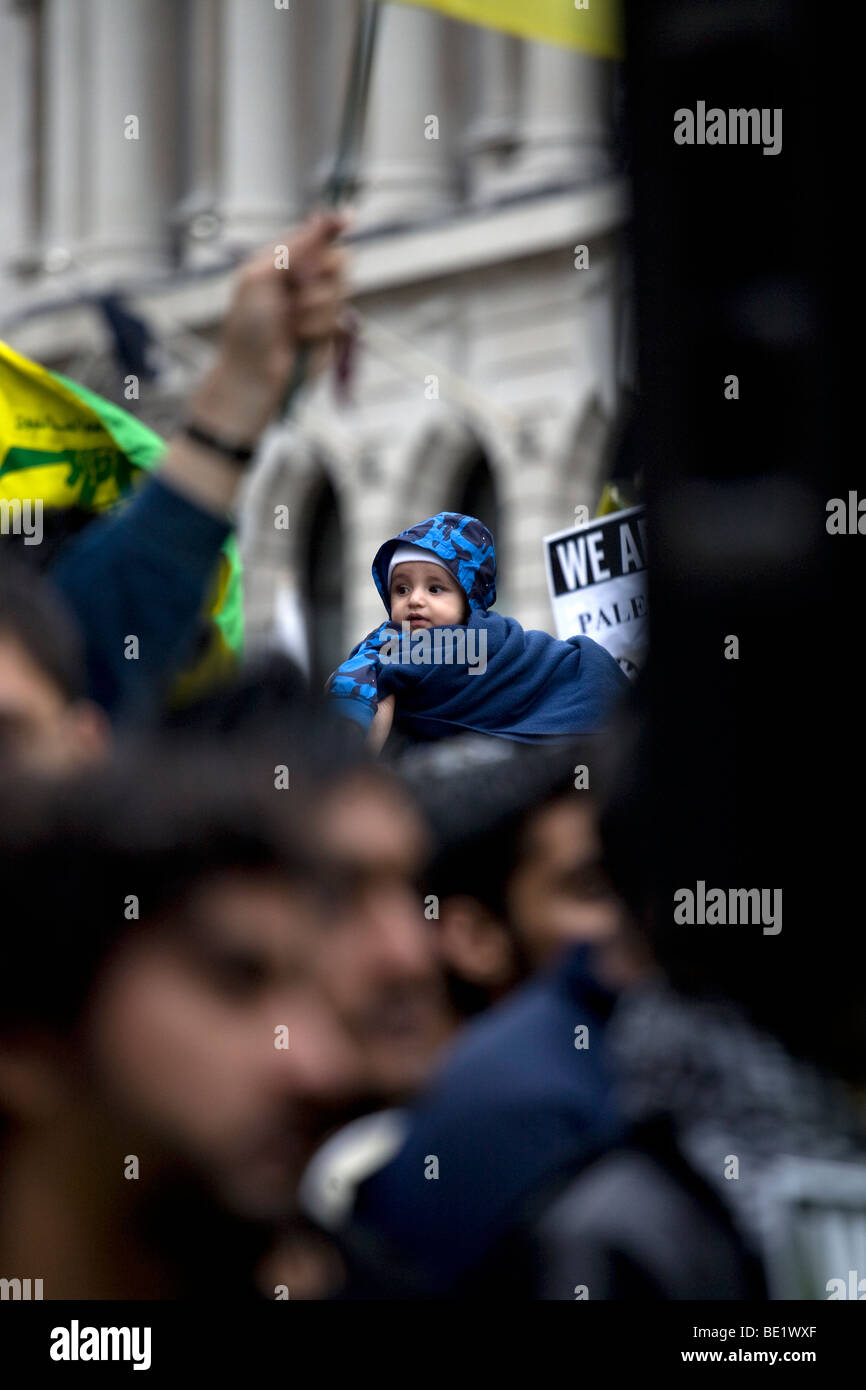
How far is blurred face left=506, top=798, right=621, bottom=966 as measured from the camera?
275 cm

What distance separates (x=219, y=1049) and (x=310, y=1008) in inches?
3.4

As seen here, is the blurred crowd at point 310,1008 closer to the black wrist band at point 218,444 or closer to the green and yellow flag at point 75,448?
the black wrist band at point 218,444

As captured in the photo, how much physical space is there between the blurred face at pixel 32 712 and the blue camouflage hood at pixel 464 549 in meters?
1.68

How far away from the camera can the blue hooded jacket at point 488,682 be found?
366 cm

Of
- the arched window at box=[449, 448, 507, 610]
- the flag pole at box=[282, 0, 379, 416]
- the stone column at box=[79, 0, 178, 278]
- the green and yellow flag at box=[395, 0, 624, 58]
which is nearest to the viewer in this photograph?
the flag pole at box=[282, 0, 379, 416]

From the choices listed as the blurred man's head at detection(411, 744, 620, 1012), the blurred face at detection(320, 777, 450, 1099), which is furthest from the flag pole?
the blurred face at detection(320, 777, 450, 1099)

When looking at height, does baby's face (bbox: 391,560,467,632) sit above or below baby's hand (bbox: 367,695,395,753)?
above

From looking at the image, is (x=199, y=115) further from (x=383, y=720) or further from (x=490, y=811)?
(x=490, y=811)

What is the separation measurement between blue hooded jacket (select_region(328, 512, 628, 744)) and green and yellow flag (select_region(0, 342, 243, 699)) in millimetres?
276

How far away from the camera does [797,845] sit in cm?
194

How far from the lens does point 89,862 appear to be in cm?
158

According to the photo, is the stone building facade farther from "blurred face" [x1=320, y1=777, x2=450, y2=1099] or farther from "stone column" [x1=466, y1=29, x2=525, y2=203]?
"blurred face" [x1=320, y1=777, x2=450, y2=1099]

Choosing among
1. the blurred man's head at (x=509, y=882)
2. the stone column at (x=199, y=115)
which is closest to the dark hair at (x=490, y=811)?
the blurred man's head at (x=509, y=882)
